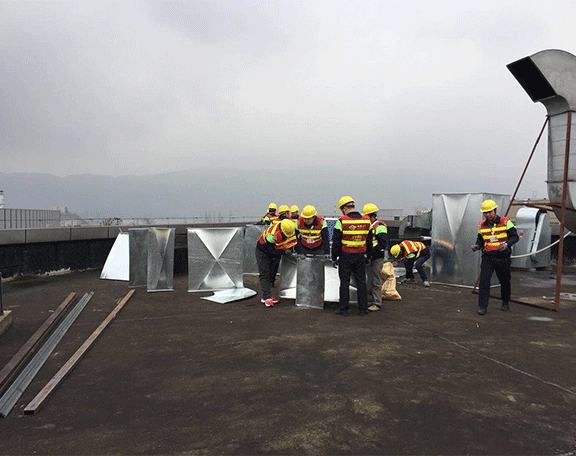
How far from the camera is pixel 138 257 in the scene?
875cm

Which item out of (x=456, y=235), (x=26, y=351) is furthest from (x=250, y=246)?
(x=26, y=351)

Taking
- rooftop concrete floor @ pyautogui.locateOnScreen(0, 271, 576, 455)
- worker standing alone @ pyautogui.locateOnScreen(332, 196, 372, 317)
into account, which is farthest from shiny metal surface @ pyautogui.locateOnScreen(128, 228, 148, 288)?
worker standing alone @ pyautogui.locateOnScreen(332, 196, 372, 317)

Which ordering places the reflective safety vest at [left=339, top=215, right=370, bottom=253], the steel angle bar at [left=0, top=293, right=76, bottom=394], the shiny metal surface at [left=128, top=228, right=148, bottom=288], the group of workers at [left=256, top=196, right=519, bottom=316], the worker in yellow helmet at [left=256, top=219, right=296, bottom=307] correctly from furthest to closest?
the shiny metal surface at [left=128, top=228, right=148, bottom=288]
the worker in yellow helmet at [left=256, top=219, right=296, bottom=307]
the group of workers at [left=256, top=196, right=519, bottom=316]
the reflective safety vest at [left=339, top=215, right=370, bottom=253]
the steel angle bar at [left=0, top=293, right=76, bottom=394]

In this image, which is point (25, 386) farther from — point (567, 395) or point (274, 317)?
point (567, 395)

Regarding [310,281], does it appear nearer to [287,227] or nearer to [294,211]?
[287,227]

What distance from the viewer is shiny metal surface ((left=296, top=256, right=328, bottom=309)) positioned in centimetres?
705

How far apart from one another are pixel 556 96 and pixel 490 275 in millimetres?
3573

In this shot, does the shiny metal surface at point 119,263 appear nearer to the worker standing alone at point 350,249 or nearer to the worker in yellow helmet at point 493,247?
the worker standing alone at point 350,249

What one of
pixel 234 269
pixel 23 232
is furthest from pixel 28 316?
pixel 23 232

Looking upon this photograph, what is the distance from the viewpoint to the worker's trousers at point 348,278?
6.57 meters

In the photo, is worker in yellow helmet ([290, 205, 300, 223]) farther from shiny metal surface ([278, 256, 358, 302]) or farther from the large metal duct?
the large metal duct

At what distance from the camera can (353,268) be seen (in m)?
6.61

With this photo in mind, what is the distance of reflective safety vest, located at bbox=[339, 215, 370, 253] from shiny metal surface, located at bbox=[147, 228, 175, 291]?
4197 mm

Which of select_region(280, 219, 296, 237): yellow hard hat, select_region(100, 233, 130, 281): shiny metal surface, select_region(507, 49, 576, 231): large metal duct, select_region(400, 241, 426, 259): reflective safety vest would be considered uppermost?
select_region(507, 49, 576, 231): large metal duct
